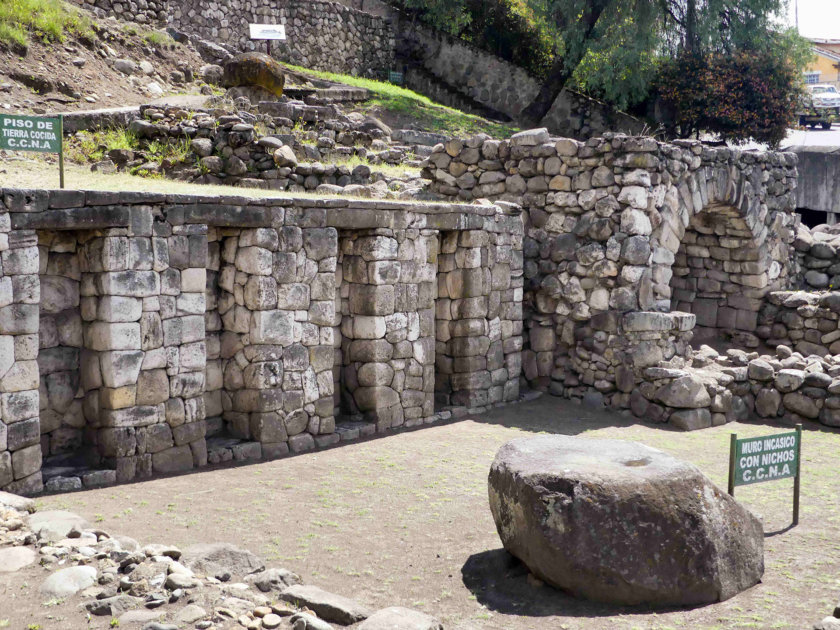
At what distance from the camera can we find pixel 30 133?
729 centimetres

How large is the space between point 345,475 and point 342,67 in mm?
17024

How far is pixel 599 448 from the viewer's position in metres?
6.25

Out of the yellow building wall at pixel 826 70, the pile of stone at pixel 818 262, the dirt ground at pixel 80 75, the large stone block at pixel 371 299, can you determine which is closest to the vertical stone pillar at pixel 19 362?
the large stone block at pixel 371 299

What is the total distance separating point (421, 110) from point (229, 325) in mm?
12647

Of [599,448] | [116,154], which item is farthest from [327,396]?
[116,154]

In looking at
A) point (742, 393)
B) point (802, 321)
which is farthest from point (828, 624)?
point (802, 321)

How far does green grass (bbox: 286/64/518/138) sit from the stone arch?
671cm

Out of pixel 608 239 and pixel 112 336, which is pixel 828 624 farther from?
pixel 608 239

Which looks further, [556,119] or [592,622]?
[556,119]

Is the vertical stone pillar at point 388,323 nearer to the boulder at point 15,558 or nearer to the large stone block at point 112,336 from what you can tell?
the large stone block at point 112,336

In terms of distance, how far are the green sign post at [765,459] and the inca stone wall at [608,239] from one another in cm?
351

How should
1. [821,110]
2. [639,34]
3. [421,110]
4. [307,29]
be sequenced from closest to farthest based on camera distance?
1. [421,110]
2. [639,34]
3. [307,29]
4. [821,110]

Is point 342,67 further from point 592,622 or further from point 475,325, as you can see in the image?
point 592,622

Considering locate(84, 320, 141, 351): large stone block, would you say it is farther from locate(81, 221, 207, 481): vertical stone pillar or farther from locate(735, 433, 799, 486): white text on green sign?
locate(735, 433, 799, 486): white text on green sign
